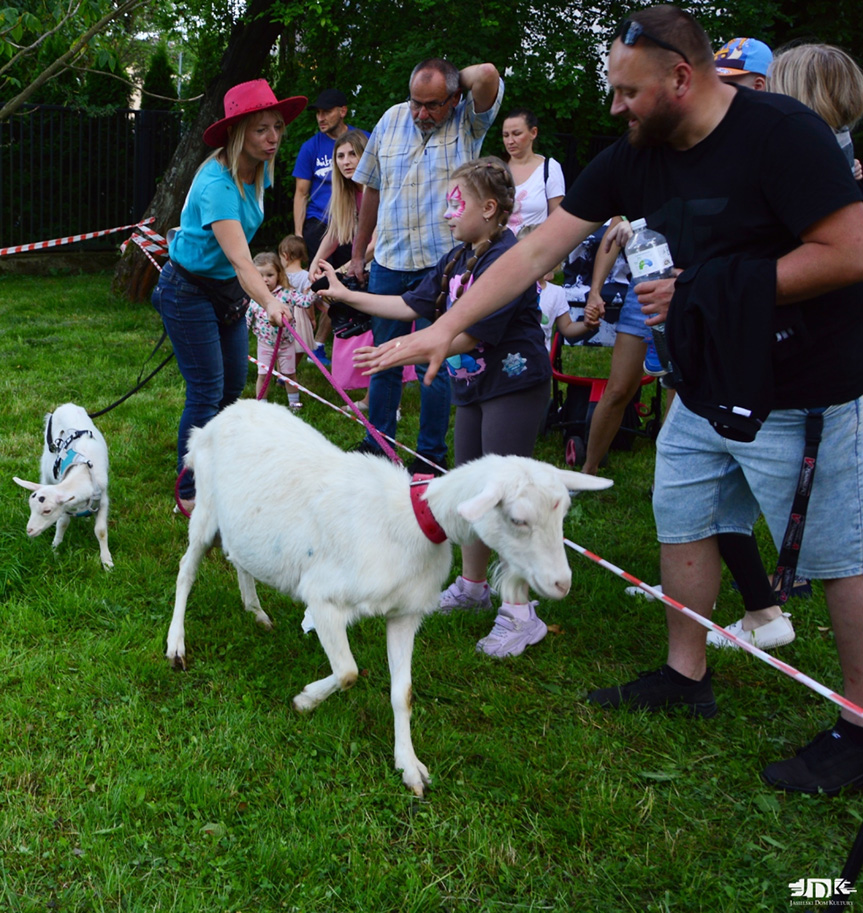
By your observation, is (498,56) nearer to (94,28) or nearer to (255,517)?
(94,28)

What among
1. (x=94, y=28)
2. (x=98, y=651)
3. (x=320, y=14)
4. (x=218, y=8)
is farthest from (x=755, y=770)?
(x=218, y=8)

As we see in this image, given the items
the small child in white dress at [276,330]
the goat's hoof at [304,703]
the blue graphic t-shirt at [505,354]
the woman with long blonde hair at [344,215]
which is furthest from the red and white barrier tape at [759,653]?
the small child in white dress at [276,330]

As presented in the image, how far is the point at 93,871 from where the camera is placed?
242 centimetres

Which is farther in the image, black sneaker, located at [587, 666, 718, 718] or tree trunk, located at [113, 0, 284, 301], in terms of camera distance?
tree trunk, located at [113, 0, 284, 301]

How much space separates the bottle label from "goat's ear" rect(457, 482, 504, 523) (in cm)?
83

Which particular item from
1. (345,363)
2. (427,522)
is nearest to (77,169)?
(345,363)

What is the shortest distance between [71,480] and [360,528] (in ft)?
7.20

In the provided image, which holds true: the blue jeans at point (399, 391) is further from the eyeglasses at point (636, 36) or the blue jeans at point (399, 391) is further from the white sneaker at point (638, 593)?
the eyeglasses at point (636, 36)

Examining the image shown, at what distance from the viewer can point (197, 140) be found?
1205 cm

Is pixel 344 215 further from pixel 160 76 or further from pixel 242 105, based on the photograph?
pixel 160 76

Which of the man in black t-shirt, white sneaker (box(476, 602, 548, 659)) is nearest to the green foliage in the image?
white sneaker (box(476, 602, 548, 659))

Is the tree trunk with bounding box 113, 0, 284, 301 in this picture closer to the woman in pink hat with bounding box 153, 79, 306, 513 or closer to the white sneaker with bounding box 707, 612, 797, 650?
the woman in pink hat with bounding box 153, 79, 306, 513

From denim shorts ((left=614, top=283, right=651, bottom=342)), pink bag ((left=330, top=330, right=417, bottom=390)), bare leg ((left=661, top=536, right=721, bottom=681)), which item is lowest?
pink bag ((left=330, top=330, right=417, bottom=390))
